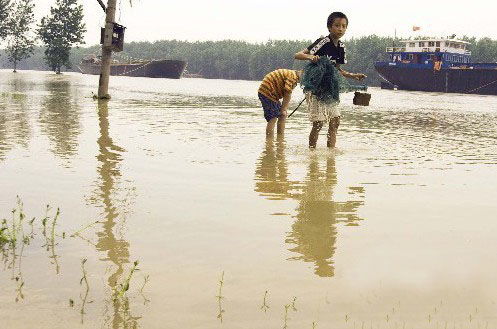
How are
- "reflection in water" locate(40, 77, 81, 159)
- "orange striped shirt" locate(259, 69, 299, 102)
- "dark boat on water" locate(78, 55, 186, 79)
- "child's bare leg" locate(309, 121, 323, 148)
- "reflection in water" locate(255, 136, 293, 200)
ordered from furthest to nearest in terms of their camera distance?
1. "dark boat on water" locate(78, 55, 186, 79)
2. "orange striped shirt" locate(259, 69, 299, 102)
3. "child's bare leg" locate(309, 121, 323, 148)
4. "reflection in water" locate(40, 77, 81, 159)
5. "reflection in water" locate(255, 136, 293, 200)

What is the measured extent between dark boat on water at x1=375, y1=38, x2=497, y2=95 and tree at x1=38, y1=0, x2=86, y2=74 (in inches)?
1496

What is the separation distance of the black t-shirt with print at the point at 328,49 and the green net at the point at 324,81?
0.09 m

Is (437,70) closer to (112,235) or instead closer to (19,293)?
(112,235)

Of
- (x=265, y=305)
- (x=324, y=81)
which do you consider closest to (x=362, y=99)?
(x=324, y=81)

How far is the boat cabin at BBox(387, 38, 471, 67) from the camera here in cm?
4800

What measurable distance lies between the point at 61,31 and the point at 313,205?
66.5m

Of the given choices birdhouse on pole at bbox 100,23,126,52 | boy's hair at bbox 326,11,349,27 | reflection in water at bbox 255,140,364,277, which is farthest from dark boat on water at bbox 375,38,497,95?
reflection in water at bbox 255,140,364,277

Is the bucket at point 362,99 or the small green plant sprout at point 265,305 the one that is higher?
the bucket at point 362,99

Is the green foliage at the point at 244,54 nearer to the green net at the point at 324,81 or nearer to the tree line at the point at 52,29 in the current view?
the tree line at the point at 52,29

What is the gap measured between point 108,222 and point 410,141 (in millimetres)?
6430

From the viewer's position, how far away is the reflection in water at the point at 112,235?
2.04 m

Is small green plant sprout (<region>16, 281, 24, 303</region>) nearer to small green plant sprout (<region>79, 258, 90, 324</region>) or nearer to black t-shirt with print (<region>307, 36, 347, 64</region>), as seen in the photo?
small green plant sprout (<region>79, 258, 90, 324</region>)

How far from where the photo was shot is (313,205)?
400 cm

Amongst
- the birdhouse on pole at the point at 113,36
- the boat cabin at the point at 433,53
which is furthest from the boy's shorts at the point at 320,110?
the boat cabin at the point at 433,53
